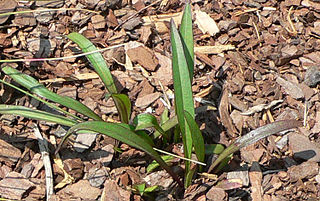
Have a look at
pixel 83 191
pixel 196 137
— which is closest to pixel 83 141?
pixel 83 191

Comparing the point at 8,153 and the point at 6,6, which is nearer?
the point at 8,153

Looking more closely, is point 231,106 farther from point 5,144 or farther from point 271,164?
point 5,144

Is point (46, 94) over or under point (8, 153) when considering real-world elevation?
over

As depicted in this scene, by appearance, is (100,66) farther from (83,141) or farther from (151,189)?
(151,189)

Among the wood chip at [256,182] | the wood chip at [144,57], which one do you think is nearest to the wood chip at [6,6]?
the wood chip at [144,57]

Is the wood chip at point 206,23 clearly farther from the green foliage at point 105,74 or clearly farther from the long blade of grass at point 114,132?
the long blade of grass at point 114,132

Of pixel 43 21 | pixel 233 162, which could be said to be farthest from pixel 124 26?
pixel 233 162

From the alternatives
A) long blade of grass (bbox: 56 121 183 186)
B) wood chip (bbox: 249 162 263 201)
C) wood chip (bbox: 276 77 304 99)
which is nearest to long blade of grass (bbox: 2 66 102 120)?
long blade of grass (bbox: 56 121 183 186)
